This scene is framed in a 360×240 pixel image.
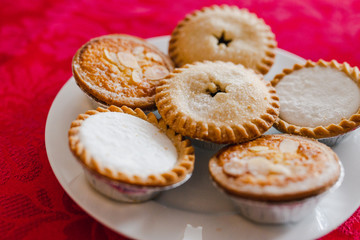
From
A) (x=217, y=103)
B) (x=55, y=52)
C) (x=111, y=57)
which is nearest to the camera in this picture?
(x=217, y=103)

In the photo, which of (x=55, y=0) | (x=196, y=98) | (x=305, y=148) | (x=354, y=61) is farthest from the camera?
(x=55, y=0)

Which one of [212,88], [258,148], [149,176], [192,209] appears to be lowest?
[192,209]

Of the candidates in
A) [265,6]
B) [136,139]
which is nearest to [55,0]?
[265,6]

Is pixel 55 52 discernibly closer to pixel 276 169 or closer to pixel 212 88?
pixel 212 88

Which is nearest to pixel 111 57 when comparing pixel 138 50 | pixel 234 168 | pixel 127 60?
pixel 127 60

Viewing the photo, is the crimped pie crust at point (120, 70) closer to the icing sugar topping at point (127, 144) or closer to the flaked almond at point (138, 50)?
the flaked almond at point (138, 50)

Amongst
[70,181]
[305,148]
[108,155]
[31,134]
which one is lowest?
[31,134]

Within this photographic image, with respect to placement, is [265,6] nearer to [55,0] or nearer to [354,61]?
[354,61]
